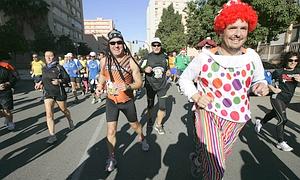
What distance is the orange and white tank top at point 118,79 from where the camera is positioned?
3475 millimetres

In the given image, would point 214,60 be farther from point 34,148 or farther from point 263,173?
point 34,148

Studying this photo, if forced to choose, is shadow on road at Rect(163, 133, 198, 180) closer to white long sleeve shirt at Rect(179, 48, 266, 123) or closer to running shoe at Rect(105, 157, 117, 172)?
running shoe at Rect(105, 157, 117, 172)

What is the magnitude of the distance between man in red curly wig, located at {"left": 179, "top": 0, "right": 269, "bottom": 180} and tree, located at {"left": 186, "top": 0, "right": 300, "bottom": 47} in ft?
28.7

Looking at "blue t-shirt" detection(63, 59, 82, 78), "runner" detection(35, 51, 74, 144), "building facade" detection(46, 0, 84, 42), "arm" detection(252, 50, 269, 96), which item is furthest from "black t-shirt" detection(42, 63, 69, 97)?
"building facade" detection(46, 0, 84, 42)

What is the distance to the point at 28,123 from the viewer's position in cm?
648

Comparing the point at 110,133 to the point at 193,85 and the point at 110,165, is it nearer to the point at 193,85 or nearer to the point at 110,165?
the point at 110,165

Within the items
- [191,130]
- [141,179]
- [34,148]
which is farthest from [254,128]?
[34,148]

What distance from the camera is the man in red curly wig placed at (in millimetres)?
2055

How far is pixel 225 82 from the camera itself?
211 centimetres

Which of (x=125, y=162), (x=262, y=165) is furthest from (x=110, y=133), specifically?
(x=262, y=165)

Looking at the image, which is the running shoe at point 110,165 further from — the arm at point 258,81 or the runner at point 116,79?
the arm at point 258,81

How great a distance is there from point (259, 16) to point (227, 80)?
1215cm

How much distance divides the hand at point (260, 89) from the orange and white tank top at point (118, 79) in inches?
72.2

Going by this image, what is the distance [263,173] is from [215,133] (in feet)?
5.99
